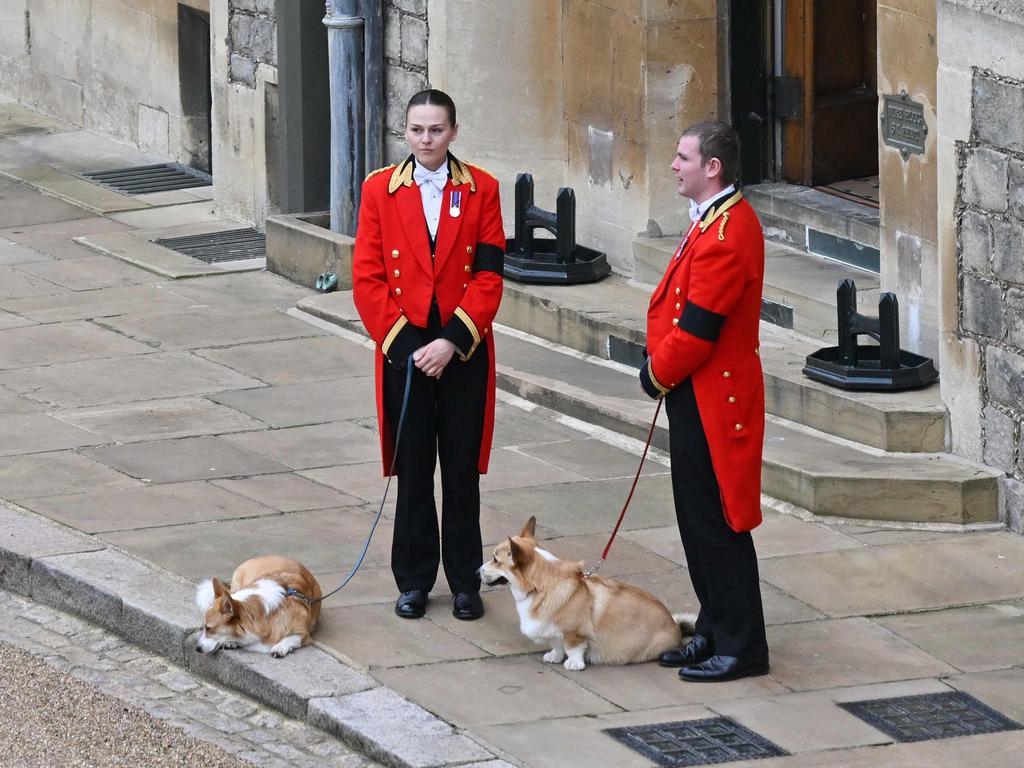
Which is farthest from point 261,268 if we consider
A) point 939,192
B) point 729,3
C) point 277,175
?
point 939,192

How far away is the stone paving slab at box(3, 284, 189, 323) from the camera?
40.6ft

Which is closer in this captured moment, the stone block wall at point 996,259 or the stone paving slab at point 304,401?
the stone block wall at point 996,259

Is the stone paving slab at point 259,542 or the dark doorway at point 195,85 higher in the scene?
the dark doorway at point 195,85

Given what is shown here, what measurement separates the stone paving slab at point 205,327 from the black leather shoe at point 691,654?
17.1ft

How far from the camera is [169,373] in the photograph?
1122 centimetres

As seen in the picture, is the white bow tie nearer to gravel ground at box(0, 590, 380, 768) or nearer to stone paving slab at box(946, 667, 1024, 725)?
gravel ground at box(0, 590, 380, 768)

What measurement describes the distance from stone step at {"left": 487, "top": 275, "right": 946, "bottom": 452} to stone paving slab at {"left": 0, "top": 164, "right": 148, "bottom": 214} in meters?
4.51

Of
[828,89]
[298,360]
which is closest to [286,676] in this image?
[298,360]

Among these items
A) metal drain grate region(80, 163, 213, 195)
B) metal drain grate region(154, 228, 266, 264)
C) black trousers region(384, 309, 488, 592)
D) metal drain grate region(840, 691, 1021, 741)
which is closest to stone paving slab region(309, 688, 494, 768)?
black trousers region(384, 309, 488, 592)

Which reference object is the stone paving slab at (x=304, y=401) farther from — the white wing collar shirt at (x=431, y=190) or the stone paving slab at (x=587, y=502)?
the white wing collar shirt at (x=431, y=190)

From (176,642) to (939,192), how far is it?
3.87 meters

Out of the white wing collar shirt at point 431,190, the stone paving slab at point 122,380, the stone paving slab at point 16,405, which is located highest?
the white wing collar shirt at point 431,190

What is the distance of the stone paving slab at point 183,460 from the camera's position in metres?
9.48

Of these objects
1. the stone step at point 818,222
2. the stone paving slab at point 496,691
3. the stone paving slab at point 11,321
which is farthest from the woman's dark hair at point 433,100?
the stone paving slab at point 11,321
